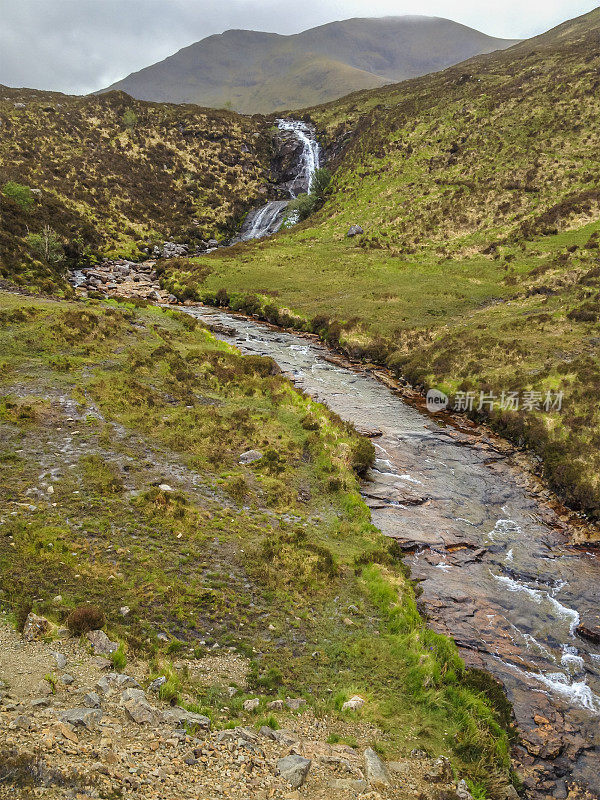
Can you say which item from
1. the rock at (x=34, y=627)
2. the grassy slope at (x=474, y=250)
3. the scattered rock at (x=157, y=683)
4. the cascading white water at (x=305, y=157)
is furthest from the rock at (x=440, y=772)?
the cascading white water at (x=305, y=157)

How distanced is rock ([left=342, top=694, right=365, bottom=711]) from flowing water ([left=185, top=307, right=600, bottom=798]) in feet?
13.3

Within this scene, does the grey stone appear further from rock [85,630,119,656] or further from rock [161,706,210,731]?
rock [85,630,119,656]

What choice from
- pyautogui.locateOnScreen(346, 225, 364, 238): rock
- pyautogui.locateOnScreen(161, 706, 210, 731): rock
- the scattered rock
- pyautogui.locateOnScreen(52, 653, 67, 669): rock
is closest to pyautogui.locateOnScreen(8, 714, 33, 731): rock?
pyautogui.locateOnScreen(52, 653, 67, 669): rock

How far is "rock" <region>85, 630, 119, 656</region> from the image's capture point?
991 centimetres

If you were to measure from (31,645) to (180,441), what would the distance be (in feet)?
39.3

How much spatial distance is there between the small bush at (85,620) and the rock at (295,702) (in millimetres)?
4463

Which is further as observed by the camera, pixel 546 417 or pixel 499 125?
pixel 499 125

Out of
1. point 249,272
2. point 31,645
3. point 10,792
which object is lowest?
point 31,645

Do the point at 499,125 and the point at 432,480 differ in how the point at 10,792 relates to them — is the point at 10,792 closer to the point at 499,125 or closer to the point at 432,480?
the point at 432,480

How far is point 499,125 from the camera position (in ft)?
261

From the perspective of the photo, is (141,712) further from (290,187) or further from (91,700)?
(290,187)

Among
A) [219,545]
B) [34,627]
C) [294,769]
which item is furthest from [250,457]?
[294,769]

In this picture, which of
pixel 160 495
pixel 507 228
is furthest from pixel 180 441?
pixel 507 228

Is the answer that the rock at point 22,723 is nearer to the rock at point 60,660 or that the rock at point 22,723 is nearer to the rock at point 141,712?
the rock at point 141,712
